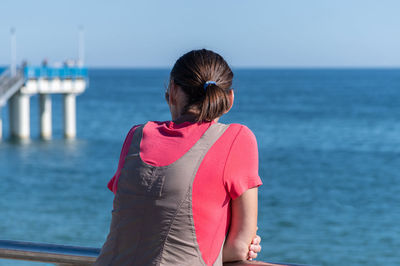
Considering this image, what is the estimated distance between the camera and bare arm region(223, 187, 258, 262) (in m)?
1.96

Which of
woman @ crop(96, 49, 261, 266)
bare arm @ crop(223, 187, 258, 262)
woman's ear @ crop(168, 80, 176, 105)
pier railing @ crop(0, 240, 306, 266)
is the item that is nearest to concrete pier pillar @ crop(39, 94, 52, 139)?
pier railing @ crop(0, 240, 306, 266)

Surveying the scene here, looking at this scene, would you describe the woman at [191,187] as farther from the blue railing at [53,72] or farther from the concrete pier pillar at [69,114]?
the concrete pier pillar at [69,114]

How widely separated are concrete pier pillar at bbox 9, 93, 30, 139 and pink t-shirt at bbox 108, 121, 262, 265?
41.1 m

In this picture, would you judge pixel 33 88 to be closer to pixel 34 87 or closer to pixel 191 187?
pixel 34 87

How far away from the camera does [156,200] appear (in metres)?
1.88

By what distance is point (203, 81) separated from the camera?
2.05m

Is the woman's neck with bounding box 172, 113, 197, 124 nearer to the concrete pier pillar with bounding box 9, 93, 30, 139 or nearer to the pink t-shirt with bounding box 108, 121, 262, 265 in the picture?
the pink t-shirt with bounding box 108, 121, 262, 265

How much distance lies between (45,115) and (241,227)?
45016 millimetres

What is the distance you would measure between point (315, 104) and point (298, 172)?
192ft

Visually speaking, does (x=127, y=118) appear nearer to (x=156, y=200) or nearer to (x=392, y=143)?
(x=392, y=143)

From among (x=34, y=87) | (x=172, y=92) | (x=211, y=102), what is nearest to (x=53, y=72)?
(x=34, y=87)

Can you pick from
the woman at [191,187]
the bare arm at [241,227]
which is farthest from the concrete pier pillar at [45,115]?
the bare arm at [241,227]

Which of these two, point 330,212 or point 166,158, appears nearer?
point 166,158

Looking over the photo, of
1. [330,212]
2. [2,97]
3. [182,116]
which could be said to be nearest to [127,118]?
[2,97]
